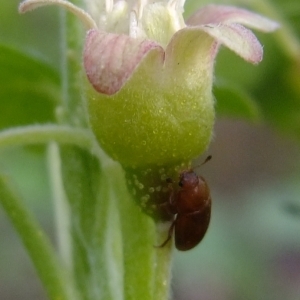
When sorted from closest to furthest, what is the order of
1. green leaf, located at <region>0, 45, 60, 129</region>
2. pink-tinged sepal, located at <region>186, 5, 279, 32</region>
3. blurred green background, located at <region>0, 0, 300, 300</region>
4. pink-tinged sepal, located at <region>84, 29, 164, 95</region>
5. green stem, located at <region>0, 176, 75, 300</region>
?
pink-tinged sepal, located at <region>84, 29, 164, 95</region>, pink-tinged sepal, located at <region>186, 5, 279, 32</region>, green stem, located at <region>0, 176, 75, 300</region>, green leaf, located at <region>0, 45, 60, 129</region>, blurred green background, located at <region>0, 0, 300, 300</region>

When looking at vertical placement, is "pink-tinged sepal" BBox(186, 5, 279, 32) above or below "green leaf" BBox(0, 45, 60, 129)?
below

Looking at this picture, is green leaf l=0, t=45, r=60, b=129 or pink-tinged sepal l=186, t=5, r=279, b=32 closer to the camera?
pink-tinged sepal l=186, t=5, r=279, b=32

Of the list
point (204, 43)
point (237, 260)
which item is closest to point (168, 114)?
point (204, 43)

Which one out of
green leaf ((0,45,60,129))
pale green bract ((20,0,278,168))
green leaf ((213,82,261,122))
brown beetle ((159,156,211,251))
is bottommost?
brown beetle ((159,156,211,251))

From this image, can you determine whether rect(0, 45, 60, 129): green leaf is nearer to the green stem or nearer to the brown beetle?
the green stem

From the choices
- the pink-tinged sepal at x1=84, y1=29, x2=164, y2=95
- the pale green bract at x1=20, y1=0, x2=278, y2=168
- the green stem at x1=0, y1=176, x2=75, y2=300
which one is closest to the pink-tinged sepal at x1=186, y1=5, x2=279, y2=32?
the pale green bract at x1=20, y1=0, x2=278, y2=168

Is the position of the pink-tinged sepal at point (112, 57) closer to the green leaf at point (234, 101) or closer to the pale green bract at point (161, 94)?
the pale green bract at point (161, 94)

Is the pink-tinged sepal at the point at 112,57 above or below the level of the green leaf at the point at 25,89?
below

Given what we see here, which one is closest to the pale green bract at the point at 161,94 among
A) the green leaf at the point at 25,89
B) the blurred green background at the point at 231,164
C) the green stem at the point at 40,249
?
the green stem at the point at 40,249
